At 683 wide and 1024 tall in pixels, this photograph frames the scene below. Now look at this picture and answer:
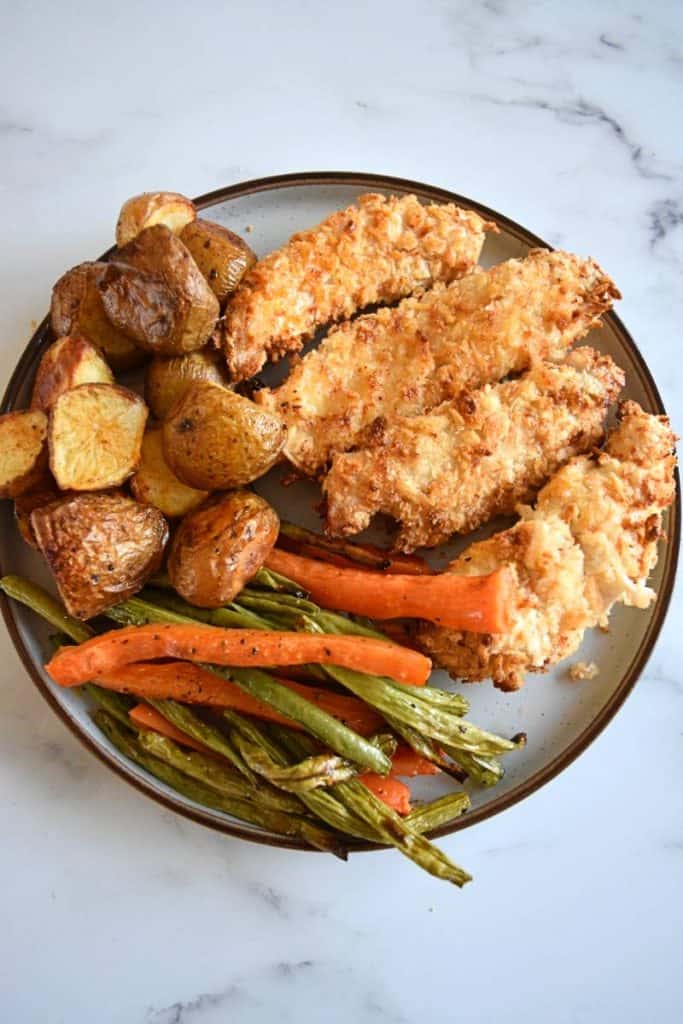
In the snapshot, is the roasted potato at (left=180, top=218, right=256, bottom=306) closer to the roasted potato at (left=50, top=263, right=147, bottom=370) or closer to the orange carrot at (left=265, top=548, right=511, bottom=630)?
the roasted potato at (left=50, top=263, right=147, bottom=370)

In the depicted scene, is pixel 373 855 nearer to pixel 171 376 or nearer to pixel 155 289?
pixel 171 376

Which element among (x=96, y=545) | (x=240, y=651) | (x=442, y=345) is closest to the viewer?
(x=96, y=545)

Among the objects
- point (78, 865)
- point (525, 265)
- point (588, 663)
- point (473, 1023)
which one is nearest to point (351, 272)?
point (525, 265)

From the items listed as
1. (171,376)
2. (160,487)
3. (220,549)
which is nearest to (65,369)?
(171,376)

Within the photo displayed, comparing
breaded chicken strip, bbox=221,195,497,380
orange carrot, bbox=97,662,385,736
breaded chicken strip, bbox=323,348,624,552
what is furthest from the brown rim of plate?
breaded chicken strip, bbox=323,348,624,552

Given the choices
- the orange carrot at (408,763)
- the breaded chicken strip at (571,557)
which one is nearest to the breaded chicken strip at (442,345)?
the breaded chicken strip at (571,557)

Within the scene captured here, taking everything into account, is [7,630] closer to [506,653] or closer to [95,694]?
[95,694]
